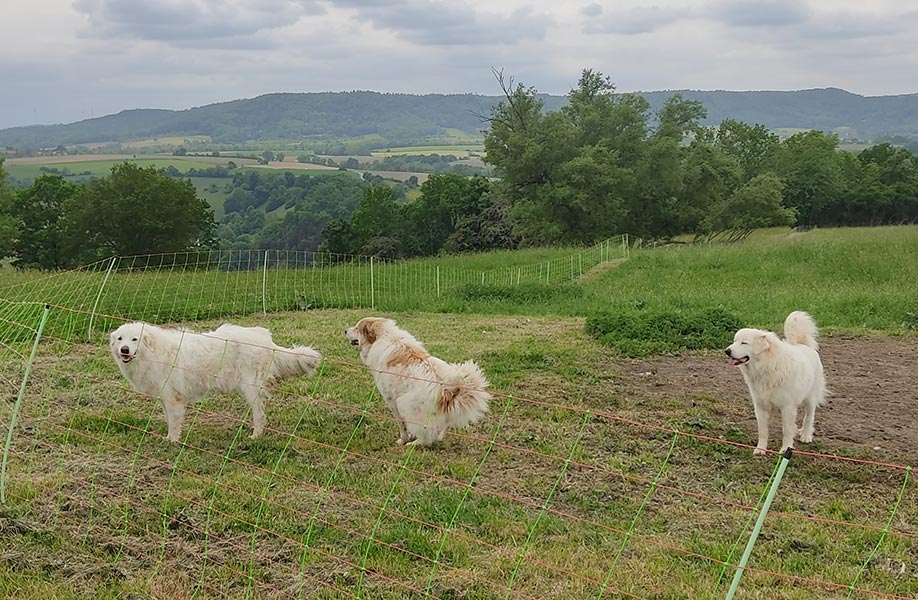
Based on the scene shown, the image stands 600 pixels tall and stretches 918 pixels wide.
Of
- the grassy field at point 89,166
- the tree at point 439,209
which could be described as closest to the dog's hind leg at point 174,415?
the tree at point 439,209

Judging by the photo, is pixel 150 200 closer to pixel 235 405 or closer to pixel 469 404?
pixel 235 405

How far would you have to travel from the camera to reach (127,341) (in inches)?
233

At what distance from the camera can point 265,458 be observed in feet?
18.9

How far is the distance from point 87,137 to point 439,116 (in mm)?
87228

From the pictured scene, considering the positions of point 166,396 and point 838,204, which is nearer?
point 166,396

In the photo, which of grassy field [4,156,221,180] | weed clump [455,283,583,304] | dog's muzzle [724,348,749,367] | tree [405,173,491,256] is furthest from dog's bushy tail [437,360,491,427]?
grassy field [4,156,221,180]

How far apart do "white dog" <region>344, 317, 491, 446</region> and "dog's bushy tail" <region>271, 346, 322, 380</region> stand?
609 mm

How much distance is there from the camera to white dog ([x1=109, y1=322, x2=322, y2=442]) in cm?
603

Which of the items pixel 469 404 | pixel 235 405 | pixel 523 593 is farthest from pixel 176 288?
pixel 523 593

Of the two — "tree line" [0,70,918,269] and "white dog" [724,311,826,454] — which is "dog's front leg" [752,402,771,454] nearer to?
"white dog" [724,311,826,454]

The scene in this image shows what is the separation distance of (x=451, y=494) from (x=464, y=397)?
951 mm

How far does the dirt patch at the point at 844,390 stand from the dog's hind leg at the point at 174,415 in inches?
175

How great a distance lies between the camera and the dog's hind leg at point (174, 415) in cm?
603

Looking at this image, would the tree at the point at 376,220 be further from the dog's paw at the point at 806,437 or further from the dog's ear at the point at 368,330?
the dog's paw at the point at 806,437
